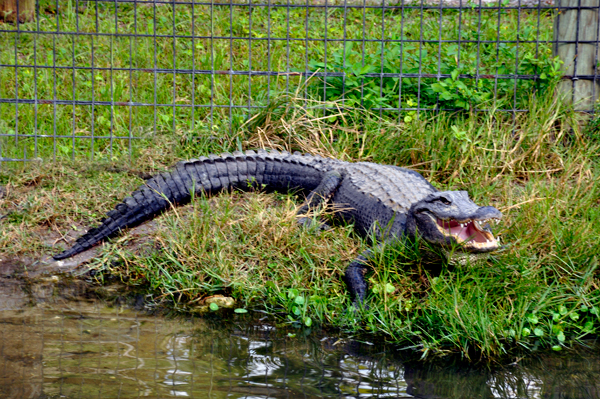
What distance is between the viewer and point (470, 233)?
3.35 metres

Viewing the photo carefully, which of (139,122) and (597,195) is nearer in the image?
(597,195)

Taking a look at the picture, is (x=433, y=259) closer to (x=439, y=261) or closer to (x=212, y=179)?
(x=439, y=261)

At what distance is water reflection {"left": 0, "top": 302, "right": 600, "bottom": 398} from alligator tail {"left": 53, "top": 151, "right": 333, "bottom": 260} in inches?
41.9

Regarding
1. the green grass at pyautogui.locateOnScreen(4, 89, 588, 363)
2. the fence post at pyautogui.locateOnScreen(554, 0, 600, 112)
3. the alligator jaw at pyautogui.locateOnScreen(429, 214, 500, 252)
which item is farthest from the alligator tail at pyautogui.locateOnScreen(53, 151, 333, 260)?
the fence post at pyautogui.locateOnScreen(554, 0, 600, 112)

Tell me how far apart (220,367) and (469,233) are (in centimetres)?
151

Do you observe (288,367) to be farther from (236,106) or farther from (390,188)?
(236,106)

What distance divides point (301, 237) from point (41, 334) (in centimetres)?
154

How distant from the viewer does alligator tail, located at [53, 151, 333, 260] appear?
419cm

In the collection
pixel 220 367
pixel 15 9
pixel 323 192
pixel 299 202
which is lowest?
pixel 220 367

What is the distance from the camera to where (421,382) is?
2.70 meters

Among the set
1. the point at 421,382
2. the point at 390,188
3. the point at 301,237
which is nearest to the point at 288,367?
the point at 421,382

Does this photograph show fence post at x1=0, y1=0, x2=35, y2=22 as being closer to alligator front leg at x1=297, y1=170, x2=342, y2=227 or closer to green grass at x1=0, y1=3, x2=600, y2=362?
green grass at x1=0, y1=3, x2=600, y2=362

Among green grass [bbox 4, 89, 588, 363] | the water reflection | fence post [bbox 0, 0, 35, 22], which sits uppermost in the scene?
fence post [bbox 0, 0, 35, 22]

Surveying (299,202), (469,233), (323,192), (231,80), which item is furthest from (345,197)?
(231,80)
